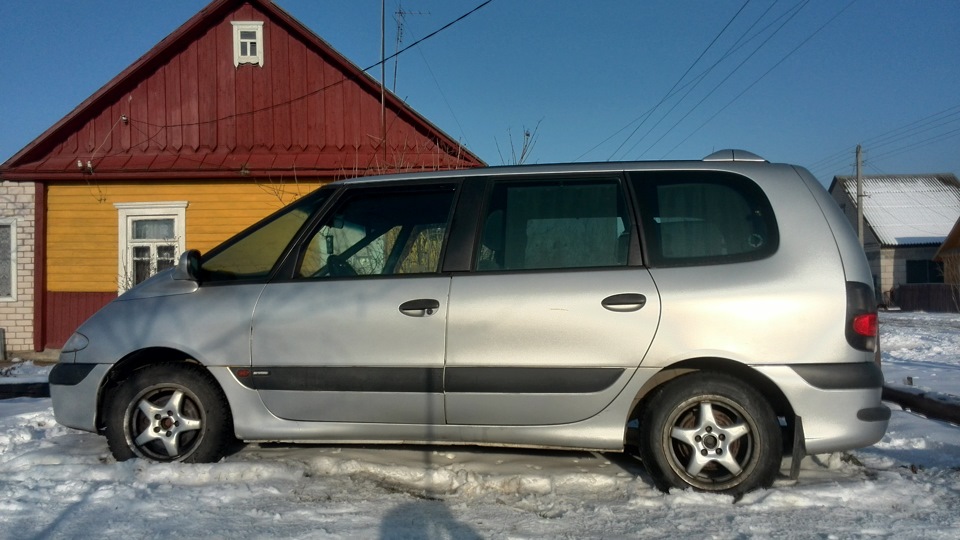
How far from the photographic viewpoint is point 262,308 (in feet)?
14.9

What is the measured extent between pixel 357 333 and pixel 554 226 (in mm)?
1248

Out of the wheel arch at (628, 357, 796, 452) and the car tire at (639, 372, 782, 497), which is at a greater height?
the wheel arch at (628, 357, 796, 452)

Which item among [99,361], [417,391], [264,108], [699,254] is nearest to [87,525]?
[99,361]

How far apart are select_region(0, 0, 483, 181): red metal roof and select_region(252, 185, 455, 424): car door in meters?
9.46

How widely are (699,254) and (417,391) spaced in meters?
1.68

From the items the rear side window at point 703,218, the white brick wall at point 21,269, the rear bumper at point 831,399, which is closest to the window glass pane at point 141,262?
the white brick wall at point 21,269

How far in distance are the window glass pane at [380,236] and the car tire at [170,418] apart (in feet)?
2.96

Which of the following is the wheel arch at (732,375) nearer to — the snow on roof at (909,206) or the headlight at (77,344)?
the headlight at (77,344)

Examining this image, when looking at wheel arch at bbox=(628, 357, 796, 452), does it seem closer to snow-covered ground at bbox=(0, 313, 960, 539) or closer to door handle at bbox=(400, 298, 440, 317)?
snow-covered ground at bbox=(0, 313, 960, 539)

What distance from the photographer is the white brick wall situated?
14.2m

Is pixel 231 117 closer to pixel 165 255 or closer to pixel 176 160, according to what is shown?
pixel 176 160

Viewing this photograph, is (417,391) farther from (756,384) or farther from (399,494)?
(756,384)

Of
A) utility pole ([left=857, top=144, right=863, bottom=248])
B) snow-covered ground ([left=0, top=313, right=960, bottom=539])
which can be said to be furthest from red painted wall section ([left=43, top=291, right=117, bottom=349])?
utility pole ([left=857, top=144, right=863, bottom=248])

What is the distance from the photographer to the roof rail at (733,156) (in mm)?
4512
